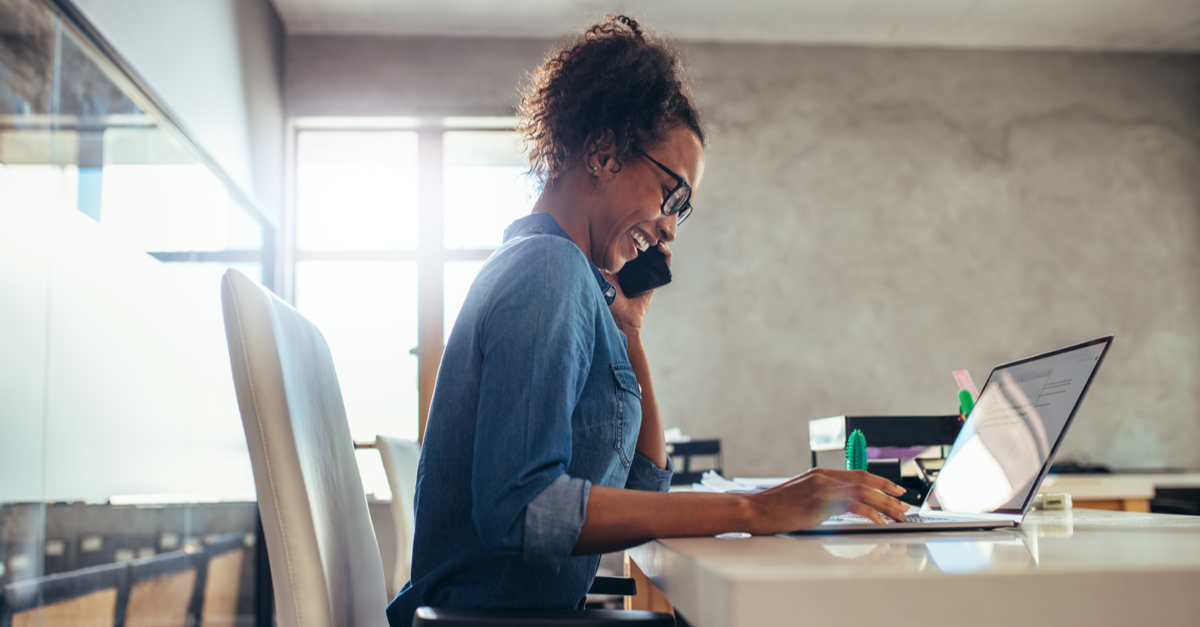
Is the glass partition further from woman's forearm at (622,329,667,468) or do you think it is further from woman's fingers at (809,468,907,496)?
woman's fingers at (809,468,907,496)

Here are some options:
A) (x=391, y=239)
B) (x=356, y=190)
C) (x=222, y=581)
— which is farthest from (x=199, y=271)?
(x=356, y=190)

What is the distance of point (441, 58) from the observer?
397 cm

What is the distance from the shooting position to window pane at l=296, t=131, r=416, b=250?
13.1ft

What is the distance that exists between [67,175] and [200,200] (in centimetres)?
95

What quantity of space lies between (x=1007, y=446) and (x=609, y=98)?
0.71 m

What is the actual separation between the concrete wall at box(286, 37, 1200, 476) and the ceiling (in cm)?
9

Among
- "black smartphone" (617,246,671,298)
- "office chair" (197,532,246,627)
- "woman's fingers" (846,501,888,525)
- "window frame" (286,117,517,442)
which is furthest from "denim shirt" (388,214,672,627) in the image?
"window frame" (286,117,517,442)

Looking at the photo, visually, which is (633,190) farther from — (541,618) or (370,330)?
(370,330)

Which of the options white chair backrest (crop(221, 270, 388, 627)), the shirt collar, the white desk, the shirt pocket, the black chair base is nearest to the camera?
the white desk

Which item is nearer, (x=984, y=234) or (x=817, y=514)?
(x=817, y=514)

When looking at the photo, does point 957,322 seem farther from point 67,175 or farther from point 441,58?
point 67,175

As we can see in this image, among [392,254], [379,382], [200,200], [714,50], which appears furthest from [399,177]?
[714,50]

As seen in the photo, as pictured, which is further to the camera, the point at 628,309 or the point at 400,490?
the point at 400,490

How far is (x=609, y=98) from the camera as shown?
3.29 feet
